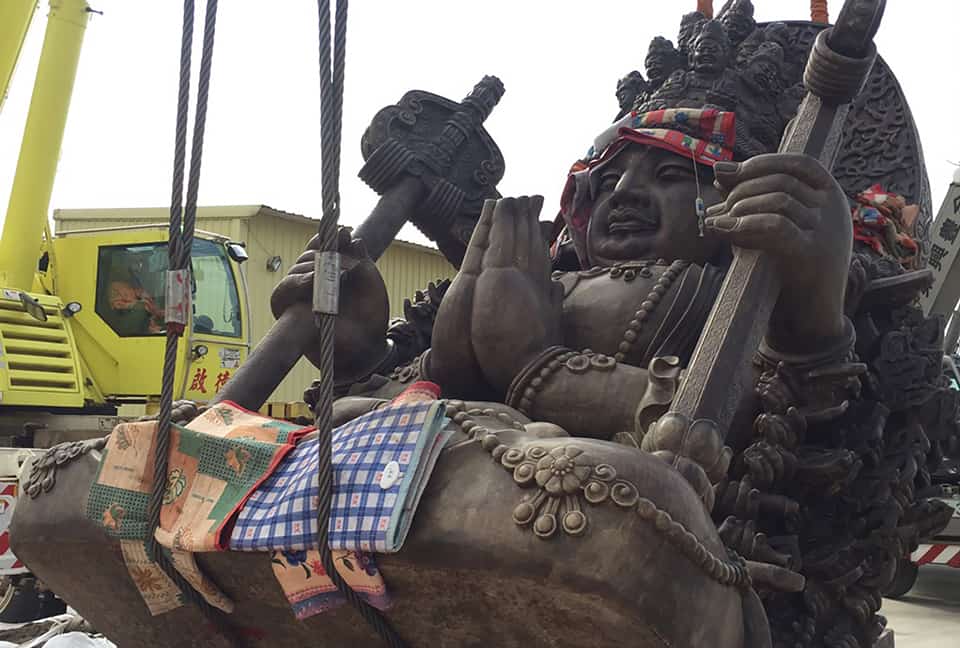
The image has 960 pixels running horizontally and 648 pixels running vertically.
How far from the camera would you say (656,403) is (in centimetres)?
189

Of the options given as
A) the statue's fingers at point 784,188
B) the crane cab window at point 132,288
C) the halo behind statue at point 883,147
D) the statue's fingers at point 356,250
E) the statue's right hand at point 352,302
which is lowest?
the crane cab window at point 132,288

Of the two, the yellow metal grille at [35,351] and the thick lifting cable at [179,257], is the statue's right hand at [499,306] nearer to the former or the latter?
the thick lifting cable at [179,257]

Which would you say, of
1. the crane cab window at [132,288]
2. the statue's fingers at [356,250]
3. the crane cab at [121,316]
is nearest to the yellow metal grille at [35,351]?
the crane cab at [121,316]

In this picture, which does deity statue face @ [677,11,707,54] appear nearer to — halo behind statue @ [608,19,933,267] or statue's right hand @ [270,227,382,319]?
halo behind statue @ [608,19,933,267]

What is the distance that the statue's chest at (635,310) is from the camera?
7.39 feet

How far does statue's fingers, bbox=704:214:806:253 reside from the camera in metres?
1.74

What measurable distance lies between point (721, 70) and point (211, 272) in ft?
17.9

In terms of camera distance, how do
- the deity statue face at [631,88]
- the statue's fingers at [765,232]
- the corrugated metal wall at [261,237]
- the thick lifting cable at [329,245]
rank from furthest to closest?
the corrugated metal wall at [261,237]
the deity statue face at [631,88]
the statue's fingers at [765,232]
the thick lifting cable at [329,245]

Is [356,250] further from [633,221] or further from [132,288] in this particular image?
[132,288]

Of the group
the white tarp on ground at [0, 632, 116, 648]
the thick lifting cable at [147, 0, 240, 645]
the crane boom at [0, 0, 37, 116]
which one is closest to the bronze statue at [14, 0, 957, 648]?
the thick lifting cable at [147, 0, 240, 645]

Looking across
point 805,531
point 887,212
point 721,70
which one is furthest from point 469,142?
point 805,531

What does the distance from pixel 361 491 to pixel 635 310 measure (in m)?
1.14

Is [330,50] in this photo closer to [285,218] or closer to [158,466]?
[158,466]

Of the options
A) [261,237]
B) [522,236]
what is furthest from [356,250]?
[261,237]
